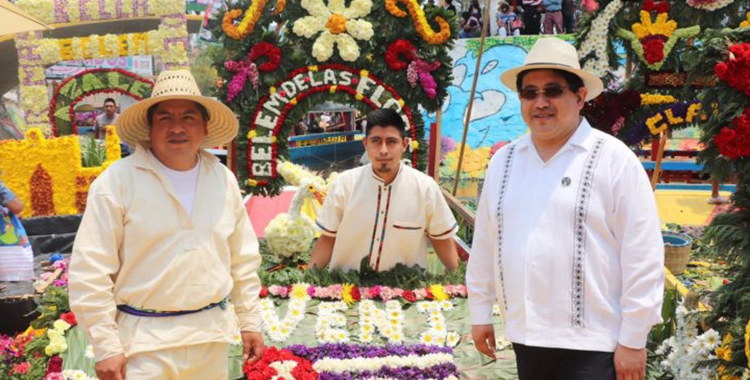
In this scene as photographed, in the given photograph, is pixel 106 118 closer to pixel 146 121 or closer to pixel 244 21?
pixel 244 21

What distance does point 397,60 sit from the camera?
590 cm

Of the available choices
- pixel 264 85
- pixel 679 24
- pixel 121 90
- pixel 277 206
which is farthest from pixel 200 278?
pixel 121 90

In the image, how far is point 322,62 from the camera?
5.94 metres

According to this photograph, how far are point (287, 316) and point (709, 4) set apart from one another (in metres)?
5.35

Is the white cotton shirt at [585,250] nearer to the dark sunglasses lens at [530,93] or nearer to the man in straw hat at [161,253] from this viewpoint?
the dark sunglasses lens at [530,93]

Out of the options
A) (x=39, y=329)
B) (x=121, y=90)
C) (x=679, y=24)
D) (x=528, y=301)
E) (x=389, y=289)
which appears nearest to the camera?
(x=528, y=301)

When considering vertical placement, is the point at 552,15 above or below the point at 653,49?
above

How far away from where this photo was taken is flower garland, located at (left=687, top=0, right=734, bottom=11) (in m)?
6.28

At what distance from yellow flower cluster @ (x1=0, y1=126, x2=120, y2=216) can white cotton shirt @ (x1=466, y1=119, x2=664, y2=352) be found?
6436 millimetres

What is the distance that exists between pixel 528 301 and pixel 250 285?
3.46 feet

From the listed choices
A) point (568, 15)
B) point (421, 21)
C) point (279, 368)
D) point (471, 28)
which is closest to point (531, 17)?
point (568, 15)

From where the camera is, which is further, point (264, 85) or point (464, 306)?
point (264, 85)

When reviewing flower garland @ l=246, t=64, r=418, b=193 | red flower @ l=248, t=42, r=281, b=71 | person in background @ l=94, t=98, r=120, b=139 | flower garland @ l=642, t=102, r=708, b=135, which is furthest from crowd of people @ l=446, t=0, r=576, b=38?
red flower @ l=248, t=42, r=281, b=71

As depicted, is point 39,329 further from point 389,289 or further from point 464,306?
point 464,306
